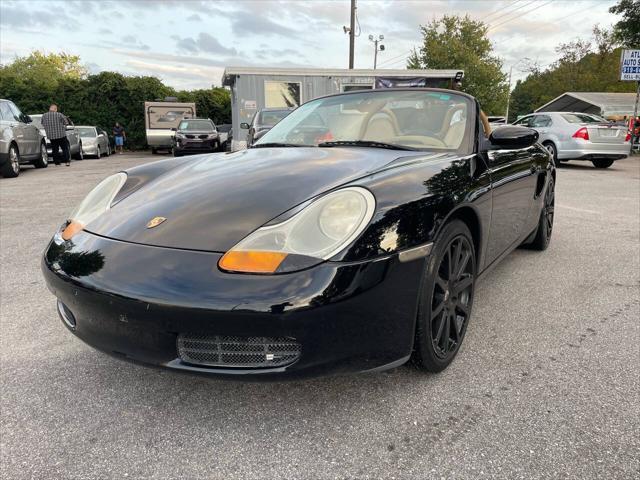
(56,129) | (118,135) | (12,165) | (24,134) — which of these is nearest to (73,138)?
(56,129)

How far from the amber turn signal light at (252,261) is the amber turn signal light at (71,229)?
2.64 ft

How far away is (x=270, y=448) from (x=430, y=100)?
2.07 m

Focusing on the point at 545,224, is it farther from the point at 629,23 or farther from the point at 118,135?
the point at 629,23

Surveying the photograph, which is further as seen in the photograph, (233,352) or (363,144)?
(363,144)

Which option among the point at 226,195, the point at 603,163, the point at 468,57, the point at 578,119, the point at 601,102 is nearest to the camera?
the point at 226,195

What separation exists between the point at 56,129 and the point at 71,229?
484 inches

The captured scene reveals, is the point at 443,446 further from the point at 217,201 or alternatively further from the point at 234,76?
the point at 234,76

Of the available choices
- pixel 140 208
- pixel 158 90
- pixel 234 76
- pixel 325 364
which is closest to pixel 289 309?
pixel 325 364

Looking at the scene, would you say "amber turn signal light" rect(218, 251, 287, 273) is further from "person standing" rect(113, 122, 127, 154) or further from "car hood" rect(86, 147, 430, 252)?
"person standing" rect(113, 122, 127, 154)

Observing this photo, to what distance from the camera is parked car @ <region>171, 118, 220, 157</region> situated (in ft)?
53.6

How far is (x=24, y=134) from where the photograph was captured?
1073 centimetres

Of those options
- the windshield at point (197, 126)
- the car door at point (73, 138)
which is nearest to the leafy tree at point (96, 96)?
the car door at point (73, 138)

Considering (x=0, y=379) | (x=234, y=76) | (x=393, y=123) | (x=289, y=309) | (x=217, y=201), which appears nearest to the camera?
(x=289, y=309)

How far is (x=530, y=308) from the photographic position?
2.88m
